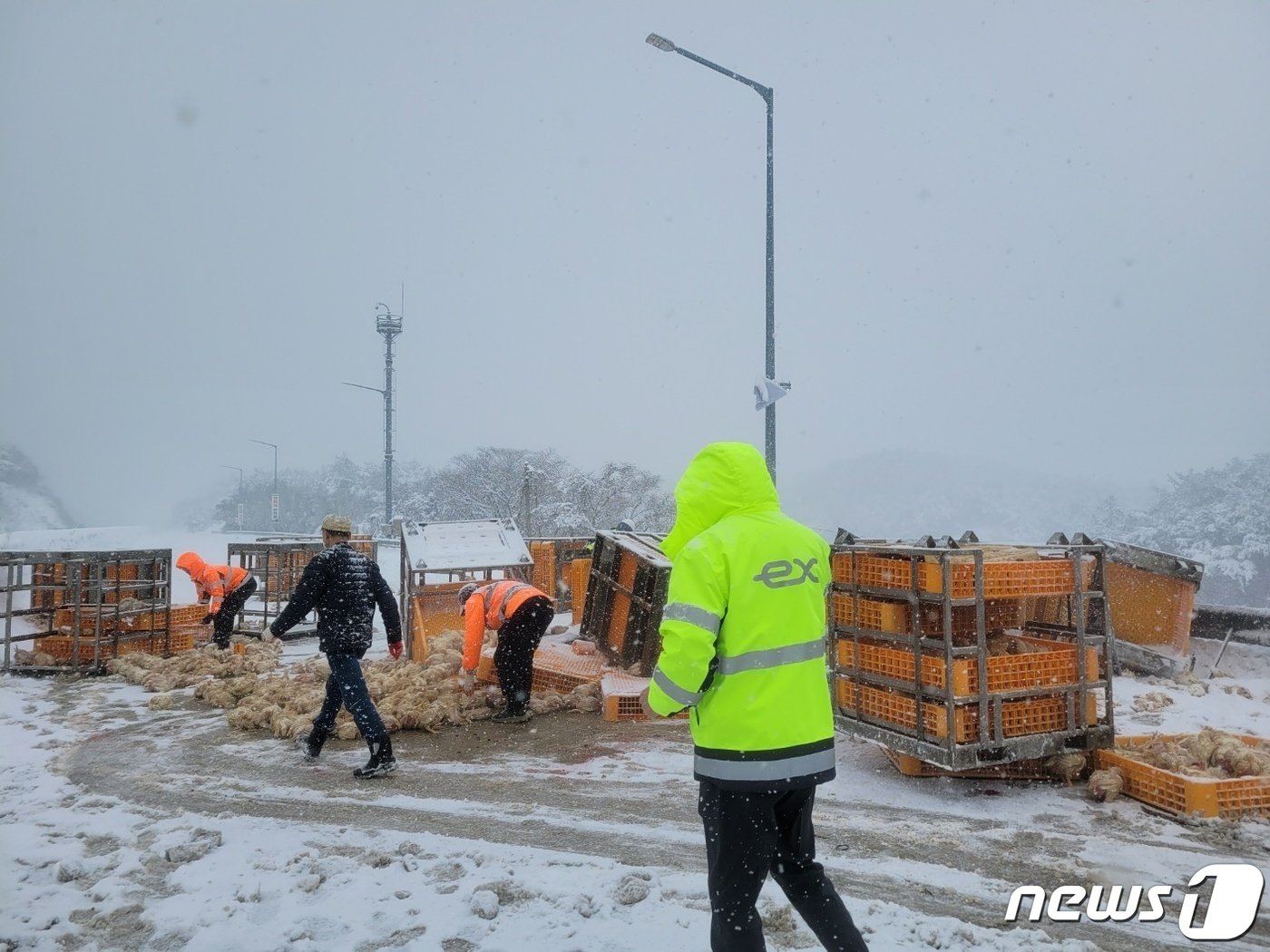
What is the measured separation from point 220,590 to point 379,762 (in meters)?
6.60

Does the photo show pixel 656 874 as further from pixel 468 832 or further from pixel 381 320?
pixel 381 320

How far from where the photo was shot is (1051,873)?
4434 millimetres

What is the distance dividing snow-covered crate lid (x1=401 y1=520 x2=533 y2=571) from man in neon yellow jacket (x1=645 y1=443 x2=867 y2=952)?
8.38 metres

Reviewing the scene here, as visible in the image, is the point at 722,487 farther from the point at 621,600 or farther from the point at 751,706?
the point at 621,600

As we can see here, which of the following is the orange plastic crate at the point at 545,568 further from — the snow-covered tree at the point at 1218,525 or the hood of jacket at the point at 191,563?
the snow-covered tree at the point at 1218,525

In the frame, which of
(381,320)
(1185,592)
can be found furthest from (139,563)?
(381,320)

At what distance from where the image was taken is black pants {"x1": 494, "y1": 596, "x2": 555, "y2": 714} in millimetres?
7746

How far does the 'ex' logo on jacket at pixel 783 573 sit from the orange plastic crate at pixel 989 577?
3.17m

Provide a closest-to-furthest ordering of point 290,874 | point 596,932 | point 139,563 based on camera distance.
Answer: point 596,932 → point 290,874 → point 139,563

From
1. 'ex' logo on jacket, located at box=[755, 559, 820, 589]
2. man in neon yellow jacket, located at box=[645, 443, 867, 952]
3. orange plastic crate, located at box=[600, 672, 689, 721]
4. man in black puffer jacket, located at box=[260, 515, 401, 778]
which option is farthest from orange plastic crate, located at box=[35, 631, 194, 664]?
'ex' logo on jacket, located at box=[755, 559, 820, 589]

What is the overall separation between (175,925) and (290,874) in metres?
0.61

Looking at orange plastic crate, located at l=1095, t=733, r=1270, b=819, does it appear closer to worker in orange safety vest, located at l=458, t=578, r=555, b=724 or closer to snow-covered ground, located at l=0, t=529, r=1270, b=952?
snow-covered ground, located at l=0, t=529, r=1270, b=952

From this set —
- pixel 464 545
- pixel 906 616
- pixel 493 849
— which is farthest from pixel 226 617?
pixel 906 616

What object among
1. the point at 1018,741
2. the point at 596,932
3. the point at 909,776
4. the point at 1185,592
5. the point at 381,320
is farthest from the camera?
the point at 381,320
